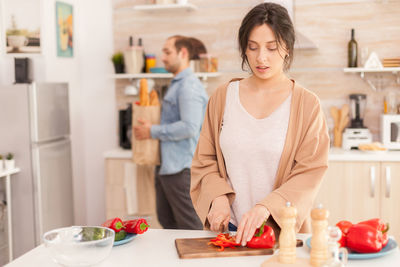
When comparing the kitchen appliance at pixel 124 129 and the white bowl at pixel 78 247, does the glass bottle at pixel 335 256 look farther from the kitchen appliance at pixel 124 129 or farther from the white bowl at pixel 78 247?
the kitchen appliance at pixel 124 129

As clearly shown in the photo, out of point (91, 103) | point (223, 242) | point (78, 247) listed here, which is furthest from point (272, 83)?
point (91, 103)

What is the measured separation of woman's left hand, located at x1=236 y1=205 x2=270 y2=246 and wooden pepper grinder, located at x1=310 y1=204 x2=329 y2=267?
0.22 meters

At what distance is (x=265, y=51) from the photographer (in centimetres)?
175

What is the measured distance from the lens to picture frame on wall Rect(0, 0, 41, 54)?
388cm

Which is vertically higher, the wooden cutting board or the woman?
the woman

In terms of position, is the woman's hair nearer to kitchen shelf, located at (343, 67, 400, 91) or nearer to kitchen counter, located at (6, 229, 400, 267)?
kitchen counter, located at (6, 229, 400, 267)

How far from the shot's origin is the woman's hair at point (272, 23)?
69.3 inches

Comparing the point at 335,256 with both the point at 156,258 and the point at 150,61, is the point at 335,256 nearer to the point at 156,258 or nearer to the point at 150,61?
the point at 156,258

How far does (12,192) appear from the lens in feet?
11.7

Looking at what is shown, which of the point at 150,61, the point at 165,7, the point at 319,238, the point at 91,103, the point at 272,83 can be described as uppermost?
the point at 165,7

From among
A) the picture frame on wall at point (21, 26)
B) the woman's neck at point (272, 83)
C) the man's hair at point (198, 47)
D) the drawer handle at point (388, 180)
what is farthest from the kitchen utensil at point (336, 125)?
the woman's neck at point (272, 83)

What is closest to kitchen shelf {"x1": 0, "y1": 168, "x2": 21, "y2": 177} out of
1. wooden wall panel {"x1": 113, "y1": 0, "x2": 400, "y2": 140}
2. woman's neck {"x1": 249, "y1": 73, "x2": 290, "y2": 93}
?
wooden wall panel {"x1": 113, "y1": 0, "x2": 400, "y2": 140}

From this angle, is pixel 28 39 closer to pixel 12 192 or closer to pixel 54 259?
pixel 12 192

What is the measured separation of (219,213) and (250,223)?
17 centimetres
